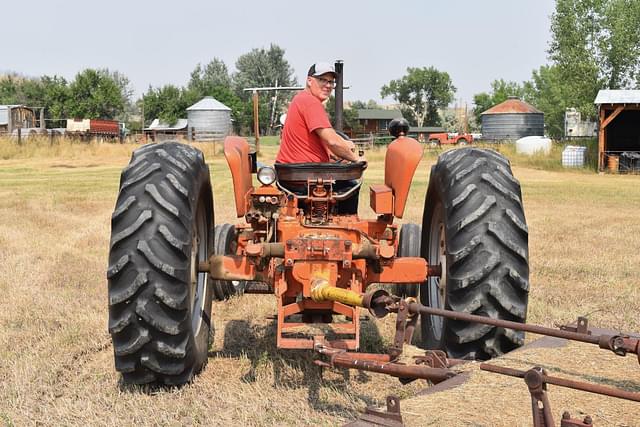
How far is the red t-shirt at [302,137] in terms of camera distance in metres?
5.54

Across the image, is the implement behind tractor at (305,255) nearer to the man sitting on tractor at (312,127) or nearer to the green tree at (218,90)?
the man sitting on tractor at (312,127)

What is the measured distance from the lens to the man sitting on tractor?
5.43m

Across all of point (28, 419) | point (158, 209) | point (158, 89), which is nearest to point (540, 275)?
point (158, 209)

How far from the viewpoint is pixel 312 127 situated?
543cm

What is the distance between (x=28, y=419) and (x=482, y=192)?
2.87 meters

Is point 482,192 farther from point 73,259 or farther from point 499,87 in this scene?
point 499,87

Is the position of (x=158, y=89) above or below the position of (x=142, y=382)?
above

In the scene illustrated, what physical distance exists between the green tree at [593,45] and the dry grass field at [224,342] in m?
35.8

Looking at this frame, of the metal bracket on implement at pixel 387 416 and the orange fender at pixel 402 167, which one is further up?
the orange fender at pixel 402 167

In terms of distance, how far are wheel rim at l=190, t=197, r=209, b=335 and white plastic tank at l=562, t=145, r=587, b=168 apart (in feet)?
101

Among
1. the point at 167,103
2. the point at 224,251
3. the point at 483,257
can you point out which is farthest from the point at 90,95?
the point at 483,257

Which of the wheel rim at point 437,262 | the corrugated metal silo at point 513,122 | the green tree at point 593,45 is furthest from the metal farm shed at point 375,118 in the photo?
the wheel rim at point 437,262

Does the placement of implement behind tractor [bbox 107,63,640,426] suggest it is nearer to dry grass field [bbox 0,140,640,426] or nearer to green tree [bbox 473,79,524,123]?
dry grass field [bbox 0,140,640,426]

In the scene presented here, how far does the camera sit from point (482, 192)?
15.9 ft
